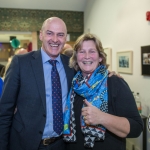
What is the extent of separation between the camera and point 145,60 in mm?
2709

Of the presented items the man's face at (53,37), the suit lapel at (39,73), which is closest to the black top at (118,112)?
the suit lapel at (39,73)

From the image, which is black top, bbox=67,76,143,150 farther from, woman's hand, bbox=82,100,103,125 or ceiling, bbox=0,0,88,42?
ceiling, bbox=0,0,88,42

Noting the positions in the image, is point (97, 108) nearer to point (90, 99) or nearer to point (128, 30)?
point (90, 99)

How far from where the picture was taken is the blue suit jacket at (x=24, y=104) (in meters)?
1.38

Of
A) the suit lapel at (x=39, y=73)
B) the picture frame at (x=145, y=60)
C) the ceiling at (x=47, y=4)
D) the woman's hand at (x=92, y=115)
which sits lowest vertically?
the woman's hand at (x=92, y=115)

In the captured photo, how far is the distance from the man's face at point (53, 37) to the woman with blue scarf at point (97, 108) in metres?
0.16

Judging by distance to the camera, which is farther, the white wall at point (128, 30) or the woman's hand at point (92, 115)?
the white wall at point (128, 30)

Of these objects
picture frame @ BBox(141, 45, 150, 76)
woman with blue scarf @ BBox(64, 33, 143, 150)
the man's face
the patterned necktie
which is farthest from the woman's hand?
picture frame @ BBox(141, 45, 150, 76)

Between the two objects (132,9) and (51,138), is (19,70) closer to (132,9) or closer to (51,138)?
(51,138)

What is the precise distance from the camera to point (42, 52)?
1558 mm

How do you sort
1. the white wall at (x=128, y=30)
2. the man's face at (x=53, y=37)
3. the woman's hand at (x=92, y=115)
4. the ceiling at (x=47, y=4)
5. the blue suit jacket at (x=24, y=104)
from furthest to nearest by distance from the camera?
the ceiling at (x=47, y=4) → the white wall at (x=128, y=30) → the man's face at (x=53, y=37) → the blue suit jacket at (x=24, y=104) → the woman's hand at (x=92, y=115)

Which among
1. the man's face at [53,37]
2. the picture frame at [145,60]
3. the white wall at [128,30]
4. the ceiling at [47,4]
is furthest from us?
the ceiling at [47,4]

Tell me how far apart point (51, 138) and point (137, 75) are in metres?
1.96

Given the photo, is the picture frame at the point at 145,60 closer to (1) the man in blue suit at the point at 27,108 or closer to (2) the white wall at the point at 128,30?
(2) the white wall at the point at 128,30
